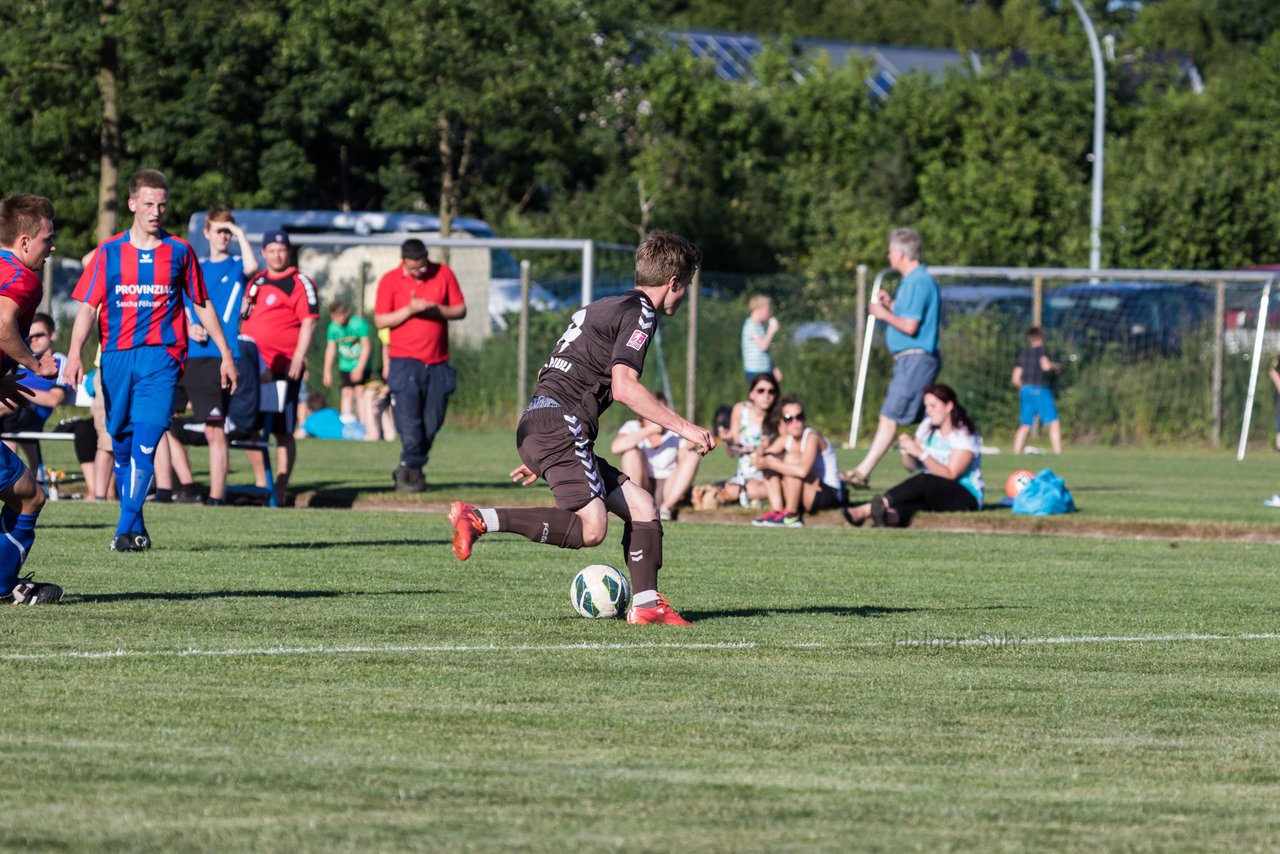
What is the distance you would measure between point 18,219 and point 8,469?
1075 mm

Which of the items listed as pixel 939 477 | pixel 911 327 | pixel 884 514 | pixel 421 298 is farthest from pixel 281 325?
pixel 939 477

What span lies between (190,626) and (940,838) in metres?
4.45

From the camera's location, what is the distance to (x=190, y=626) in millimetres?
8531

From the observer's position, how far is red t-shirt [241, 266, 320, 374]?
1666 centimetres

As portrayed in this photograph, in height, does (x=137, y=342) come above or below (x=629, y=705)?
above

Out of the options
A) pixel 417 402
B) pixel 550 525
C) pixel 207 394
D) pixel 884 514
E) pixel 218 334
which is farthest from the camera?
pixel 417 402

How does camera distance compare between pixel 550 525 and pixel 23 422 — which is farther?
pixel 23 422

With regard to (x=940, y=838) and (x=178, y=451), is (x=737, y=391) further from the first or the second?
(x=940, y=838)

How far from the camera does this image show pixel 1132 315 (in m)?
28.8

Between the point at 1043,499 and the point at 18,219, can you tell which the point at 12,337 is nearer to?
the point at 18,219

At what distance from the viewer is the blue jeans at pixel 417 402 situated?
57.1 feet

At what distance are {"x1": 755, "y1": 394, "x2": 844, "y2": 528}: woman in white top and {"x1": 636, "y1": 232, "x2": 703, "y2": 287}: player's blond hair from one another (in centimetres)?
743

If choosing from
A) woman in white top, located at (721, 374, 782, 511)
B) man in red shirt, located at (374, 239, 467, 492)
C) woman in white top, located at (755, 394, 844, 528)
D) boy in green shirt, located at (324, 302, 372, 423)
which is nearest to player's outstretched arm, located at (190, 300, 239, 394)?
man in red shirt, located at (374, 239, 467, 492)

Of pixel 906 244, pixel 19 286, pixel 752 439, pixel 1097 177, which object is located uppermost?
pixel 1097 177
